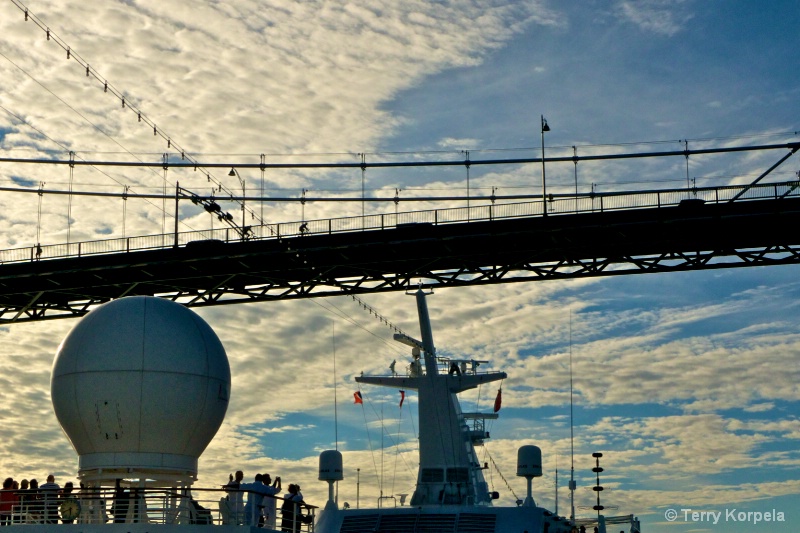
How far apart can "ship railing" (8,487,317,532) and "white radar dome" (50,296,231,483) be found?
2.06ft

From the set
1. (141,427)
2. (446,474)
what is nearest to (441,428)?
(446,474)

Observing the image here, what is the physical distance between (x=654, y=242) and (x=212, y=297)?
24771 mm

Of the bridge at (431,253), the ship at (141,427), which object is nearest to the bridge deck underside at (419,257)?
the bridge at (431,253)

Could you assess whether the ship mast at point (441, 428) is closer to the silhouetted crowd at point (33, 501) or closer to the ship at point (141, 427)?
the ship at point (141, 427)

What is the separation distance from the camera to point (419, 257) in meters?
52.8

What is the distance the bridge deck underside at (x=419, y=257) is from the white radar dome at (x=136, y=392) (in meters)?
29.2

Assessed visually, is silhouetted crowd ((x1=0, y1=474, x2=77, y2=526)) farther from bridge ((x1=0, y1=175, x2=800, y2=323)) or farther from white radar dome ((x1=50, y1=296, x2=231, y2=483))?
bridge ((x1=0, y1=175, x2=800, y2=323))

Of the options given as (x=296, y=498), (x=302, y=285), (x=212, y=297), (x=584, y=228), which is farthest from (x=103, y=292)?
(x=296, y=498)

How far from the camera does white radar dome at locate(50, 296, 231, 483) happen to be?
22.1 metres

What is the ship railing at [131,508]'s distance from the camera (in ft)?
69.8

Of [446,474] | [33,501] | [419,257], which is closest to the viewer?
[33,501]

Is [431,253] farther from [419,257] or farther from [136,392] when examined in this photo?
[136,392]

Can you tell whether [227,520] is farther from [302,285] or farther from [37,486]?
[302,285]

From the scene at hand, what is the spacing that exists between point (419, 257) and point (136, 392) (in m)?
31.6
